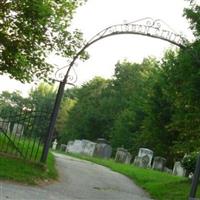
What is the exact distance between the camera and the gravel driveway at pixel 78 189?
38.5 feet

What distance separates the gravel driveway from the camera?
1173 cm

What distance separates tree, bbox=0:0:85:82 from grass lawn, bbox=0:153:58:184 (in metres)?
5.69

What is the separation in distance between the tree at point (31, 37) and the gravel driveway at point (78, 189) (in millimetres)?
4462

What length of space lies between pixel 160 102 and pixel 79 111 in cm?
3112

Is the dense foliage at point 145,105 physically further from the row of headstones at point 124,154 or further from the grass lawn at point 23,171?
the grass lawn at point 23,171

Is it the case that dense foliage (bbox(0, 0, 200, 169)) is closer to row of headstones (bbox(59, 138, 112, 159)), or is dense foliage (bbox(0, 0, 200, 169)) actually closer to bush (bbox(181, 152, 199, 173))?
bush (bbox(181, 152, 199, 173))

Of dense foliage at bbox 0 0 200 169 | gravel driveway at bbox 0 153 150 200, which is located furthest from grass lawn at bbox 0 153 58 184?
dense foliage at bbox 0 0 200 169

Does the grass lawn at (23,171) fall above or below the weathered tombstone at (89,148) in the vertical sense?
below

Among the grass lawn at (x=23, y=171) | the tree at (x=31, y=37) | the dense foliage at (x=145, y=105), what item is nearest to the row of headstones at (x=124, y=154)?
the dense foliage at (x=145, y=105)

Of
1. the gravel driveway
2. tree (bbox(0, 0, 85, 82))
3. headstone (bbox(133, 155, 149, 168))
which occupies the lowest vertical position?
the gravel driveway

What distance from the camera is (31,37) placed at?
20984mm

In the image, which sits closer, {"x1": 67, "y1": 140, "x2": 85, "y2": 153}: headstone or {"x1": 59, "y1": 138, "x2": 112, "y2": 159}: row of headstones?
{"x1": 59, "y1": 138, "x2": 112, "y2": 159}: row of headstones

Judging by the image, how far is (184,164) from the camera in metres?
22.2

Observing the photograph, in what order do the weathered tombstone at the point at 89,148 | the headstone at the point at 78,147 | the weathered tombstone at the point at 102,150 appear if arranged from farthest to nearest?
the headstone at the point at 78,147
the weathered tombstone at the point at 89,148
the weathered tombstone at the point at 102,150
